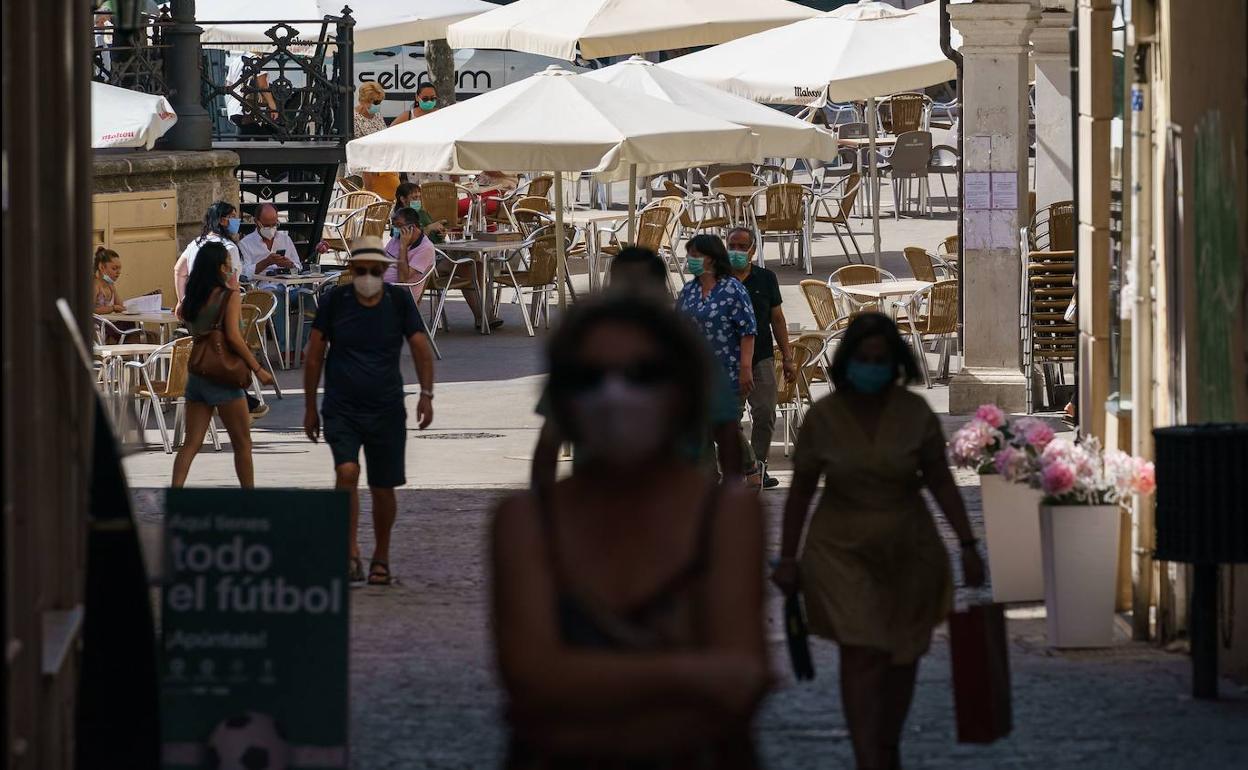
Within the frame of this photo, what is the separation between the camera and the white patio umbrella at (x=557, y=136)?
14844mm

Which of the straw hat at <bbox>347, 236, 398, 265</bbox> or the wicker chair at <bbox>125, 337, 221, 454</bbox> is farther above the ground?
the straw hat at <bbox>347, 236, 398, 265</bbox>

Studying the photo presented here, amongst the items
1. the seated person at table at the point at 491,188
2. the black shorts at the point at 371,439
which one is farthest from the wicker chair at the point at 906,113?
the black shorts at the point at 371,439

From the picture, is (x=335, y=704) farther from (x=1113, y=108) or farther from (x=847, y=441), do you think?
(x=1113, y=108)

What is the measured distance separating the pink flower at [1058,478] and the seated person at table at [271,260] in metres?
10.8

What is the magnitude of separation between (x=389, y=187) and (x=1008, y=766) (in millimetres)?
19471

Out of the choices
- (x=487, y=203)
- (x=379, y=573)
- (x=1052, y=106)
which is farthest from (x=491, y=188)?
(x=379, y=573)

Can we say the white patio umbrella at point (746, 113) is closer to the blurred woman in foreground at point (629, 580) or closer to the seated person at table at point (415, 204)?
the seated person at table at point (415, 204)

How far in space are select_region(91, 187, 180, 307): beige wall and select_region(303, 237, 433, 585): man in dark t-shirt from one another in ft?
29.1

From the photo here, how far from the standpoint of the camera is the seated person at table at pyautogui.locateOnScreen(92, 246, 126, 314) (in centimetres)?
1583

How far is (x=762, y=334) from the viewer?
12.5m

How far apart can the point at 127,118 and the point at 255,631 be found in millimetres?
12133

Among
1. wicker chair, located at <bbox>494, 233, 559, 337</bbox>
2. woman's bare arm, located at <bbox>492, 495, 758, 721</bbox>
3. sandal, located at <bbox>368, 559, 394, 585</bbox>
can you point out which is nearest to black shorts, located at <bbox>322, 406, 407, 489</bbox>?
sandal, located at <bbox>368, 559, 394, 585</bbox>

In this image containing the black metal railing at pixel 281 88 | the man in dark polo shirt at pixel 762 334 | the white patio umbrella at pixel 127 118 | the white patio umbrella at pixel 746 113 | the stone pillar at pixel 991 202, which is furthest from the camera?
the black metal railing at pixel 281 88

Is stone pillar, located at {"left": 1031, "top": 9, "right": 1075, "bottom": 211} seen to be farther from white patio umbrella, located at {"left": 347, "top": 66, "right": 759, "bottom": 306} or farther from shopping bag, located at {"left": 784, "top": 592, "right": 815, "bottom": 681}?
shopping bag, located at {"left": 784, "top": 592, "right": 815, "bottom": 681}
